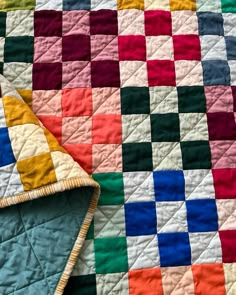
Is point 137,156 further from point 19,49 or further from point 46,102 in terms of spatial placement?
point 19,49

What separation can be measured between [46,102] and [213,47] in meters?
0.51

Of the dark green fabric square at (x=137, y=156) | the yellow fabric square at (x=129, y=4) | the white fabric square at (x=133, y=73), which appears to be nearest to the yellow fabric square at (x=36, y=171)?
the dark green fabric square at (x=137, y=156)

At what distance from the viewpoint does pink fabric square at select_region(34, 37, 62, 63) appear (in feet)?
3.86

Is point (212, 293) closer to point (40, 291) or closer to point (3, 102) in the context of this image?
point (40, 291)

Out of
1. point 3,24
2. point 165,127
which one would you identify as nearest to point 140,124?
point 165,127

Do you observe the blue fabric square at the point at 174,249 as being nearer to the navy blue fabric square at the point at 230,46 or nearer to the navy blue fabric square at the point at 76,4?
the navy blue fabric square at the point at 230,46

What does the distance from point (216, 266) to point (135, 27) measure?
71cm

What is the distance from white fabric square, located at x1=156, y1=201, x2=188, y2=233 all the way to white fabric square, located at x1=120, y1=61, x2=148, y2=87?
35cm

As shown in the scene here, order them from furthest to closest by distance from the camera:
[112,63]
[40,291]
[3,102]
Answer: [112,63] < [3,102] < [40,291]

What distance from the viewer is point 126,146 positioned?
1.09m

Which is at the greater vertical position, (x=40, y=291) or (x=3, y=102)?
(x=3, y=102)

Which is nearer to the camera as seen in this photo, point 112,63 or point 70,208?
point 70,208

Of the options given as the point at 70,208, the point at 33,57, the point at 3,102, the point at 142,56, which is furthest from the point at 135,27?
the point at 70,208

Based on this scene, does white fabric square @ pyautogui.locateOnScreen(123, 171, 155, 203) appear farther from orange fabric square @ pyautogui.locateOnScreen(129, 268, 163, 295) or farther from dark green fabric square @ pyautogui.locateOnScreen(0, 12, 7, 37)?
dark green fabric square @ pyautogui.locateOnScreen(0, 12, 7, 37)
